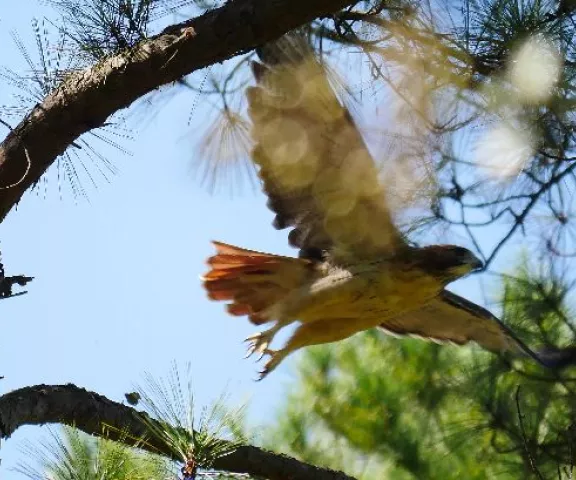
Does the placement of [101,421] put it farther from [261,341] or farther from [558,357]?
[558,357]

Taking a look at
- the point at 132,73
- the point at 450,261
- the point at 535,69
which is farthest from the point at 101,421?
the point at 535,69

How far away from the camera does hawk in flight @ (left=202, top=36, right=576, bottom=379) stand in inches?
Answer: 117

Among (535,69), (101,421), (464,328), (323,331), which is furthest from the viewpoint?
(464,328)

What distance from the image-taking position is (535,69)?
2979mm

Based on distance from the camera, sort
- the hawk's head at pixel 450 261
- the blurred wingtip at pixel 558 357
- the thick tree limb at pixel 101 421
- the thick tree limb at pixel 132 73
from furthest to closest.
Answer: the blurred wingtip at pixel 558 357 < the hawk's head at pixel 450 261 < the thick tree limb at pixel 132 73 < the thick tree limb at pixel 101 421

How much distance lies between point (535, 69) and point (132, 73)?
1301mm

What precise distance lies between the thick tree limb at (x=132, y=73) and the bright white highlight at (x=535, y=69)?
914 millimetres

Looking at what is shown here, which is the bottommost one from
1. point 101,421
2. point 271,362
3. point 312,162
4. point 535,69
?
point 101,421

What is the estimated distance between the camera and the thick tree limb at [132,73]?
7.27ft

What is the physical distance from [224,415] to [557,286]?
159 cm

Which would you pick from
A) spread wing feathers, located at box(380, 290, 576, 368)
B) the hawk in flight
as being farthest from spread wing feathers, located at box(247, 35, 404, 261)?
spread wing feathers, located at box(380, 290, 576, 368)

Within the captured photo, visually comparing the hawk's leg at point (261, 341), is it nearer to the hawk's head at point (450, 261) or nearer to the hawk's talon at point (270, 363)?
the hawk's talon at point (270, 363)

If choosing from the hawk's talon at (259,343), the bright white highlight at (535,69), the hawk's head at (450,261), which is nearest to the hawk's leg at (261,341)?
the hawk's talon at (259,343)

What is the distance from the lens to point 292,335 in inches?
131
